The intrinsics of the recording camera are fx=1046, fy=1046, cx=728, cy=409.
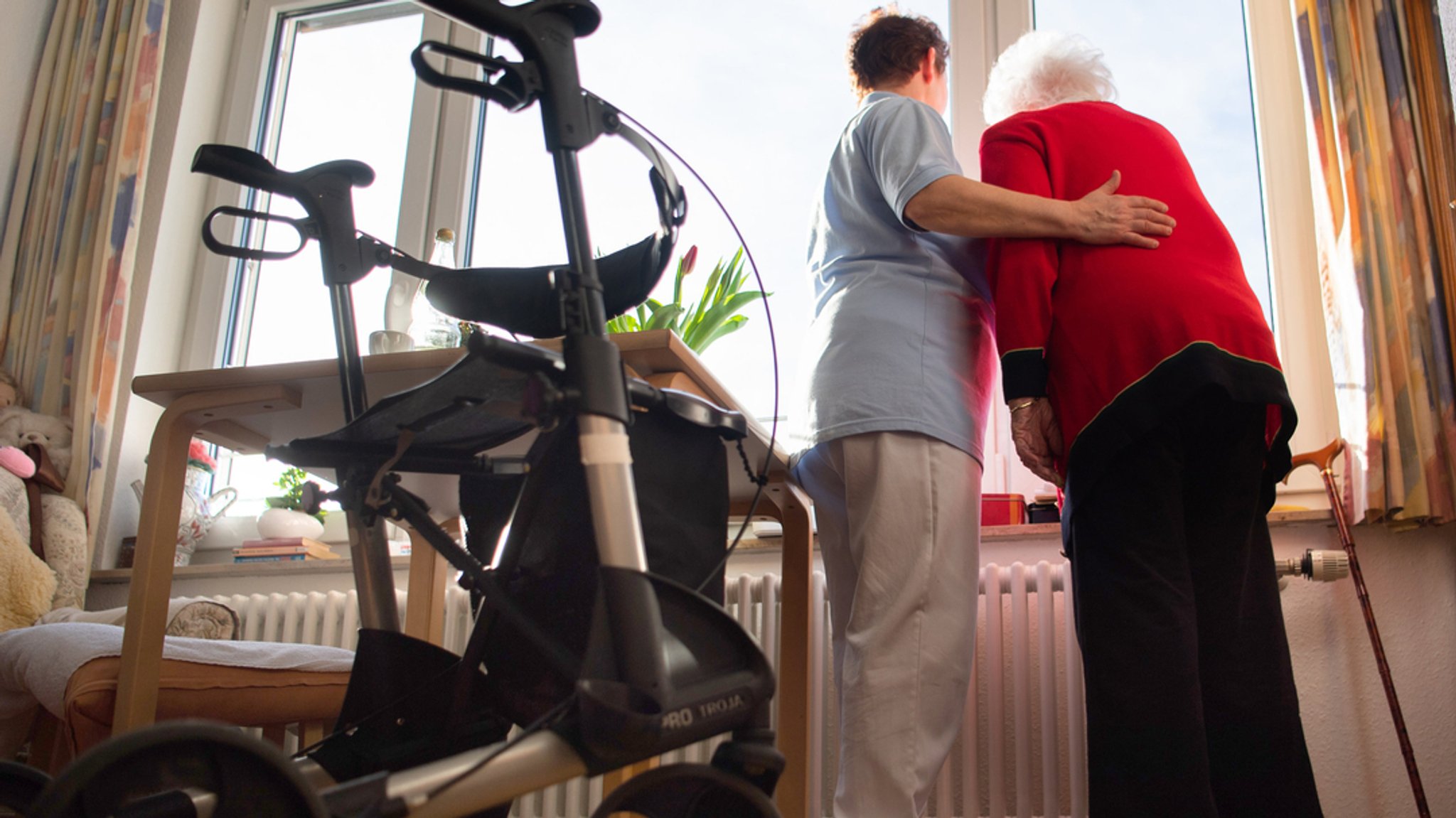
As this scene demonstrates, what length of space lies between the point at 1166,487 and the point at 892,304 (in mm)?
408

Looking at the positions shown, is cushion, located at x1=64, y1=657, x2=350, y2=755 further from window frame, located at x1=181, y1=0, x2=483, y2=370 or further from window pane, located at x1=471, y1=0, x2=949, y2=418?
window frame, located at x1=181, y1=0, x2=483, y2=370

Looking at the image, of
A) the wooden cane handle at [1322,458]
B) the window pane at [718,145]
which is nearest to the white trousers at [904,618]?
the wooden cane handle at [1322,458]

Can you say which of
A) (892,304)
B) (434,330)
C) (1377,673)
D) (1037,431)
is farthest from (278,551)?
(1377,673)

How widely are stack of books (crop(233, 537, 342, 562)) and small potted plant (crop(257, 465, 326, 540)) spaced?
37mm

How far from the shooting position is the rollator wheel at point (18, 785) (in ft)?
2.81

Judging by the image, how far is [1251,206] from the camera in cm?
248

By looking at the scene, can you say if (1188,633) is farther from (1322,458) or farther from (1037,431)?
(1322,458)

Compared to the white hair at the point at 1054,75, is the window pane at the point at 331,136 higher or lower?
higher

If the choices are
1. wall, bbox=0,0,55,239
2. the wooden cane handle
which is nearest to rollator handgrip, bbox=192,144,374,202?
the wooden cane handle

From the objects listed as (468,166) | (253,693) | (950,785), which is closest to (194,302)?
(468,166)

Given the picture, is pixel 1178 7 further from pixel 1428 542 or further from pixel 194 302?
pixel 194 302

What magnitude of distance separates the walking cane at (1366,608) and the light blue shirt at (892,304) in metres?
0.67

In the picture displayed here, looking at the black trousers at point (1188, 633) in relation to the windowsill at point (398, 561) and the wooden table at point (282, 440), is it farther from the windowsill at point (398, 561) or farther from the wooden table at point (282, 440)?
the windowsill at point (398, 561)

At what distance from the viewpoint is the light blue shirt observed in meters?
1.32
